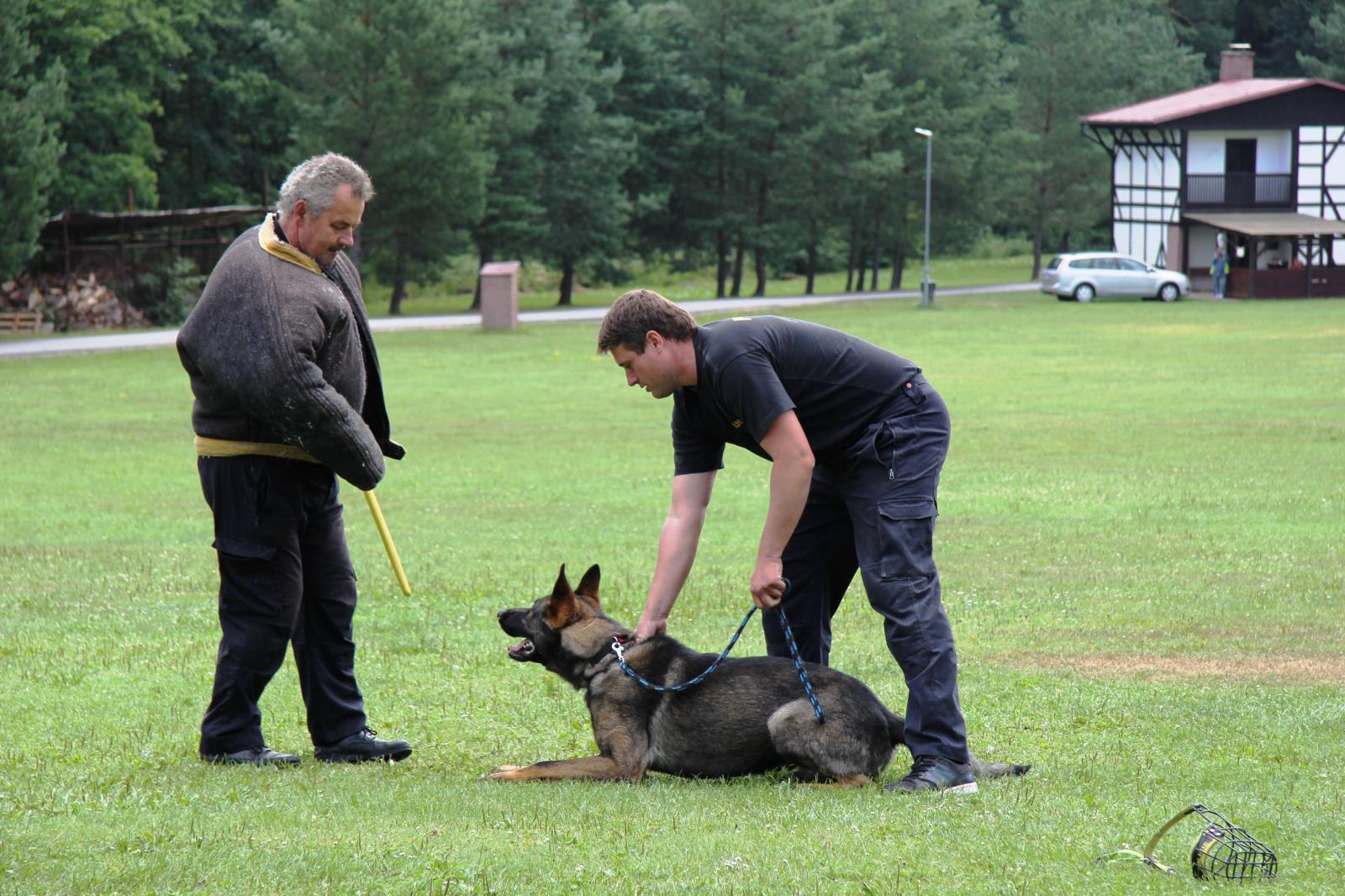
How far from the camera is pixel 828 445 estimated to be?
18.8 feet

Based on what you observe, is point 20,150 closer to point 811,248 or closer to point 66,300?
point 66,300

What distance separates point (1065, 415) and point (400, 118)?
3125cm

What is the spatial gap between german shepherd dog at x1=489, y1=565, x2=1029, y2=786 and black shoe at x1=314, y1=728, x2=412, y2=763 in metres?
0.52

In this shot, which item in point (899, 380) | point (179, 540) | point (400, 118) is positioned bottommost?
point (179, 540)

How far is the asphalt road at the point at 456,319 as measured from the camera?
123ft

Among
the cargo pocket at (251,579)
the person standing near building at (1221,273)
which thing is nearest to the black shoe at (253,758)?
the cargo pocket at (251,579)

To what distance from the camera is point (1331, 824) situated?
15.3 feet

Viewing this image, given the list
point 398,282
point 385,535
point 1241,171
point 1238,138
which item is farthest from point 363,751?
point 1238,138

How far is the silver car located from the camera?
55250 millimetres

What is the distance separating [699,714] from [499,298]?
37.0m

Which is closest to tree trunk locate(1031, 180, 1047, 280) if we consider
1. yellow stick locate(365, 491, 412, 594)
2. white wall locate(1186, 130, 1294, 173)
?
white wall locate(1186, 130, 1294, 173)

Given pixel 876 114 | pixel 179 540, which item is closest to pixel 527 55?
pixel 876 114

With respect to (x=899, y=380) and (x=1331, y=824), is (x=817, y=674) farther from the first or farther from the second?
(x=1331, y=824)

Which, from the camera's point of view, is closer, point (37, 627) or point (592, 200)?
point (37, 627)
